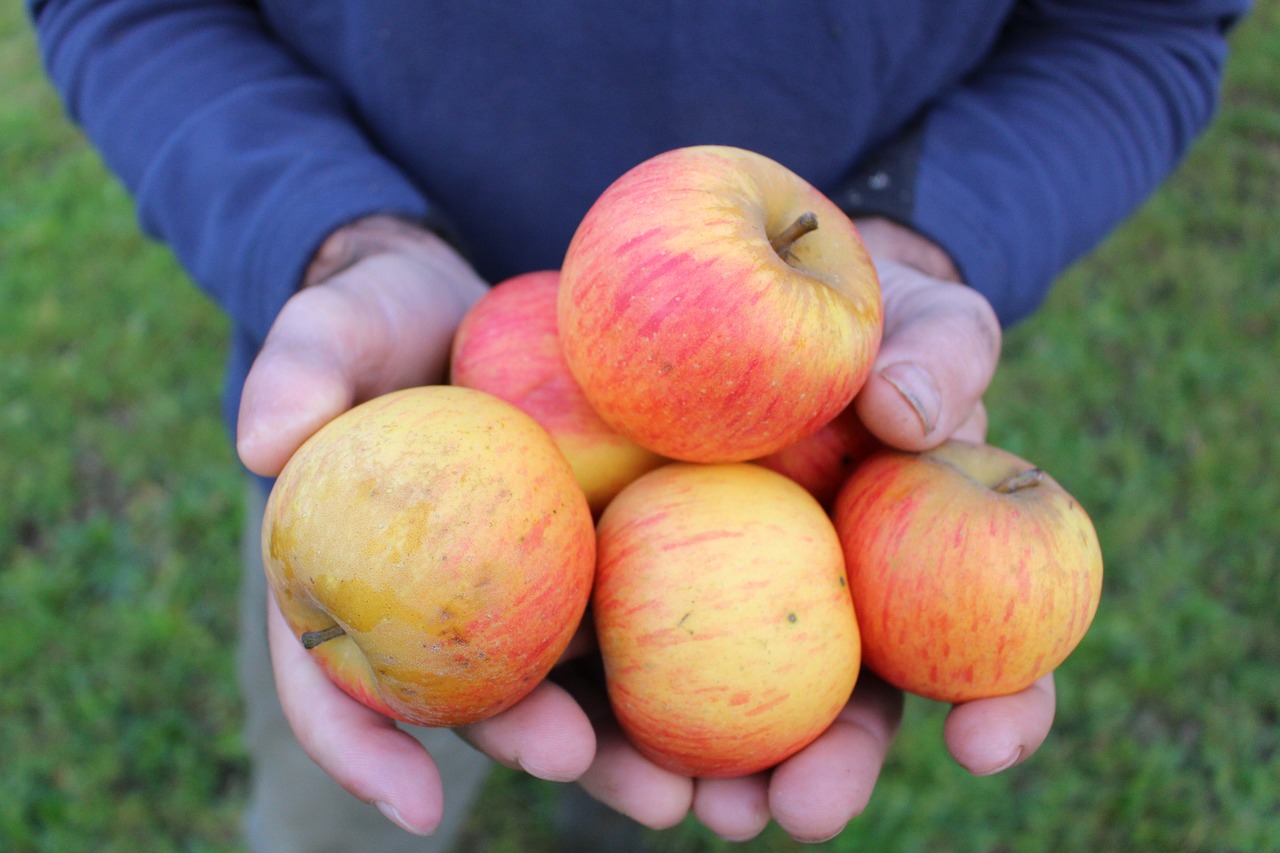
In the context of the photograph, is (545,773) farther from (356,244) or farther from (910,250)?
(910,250)

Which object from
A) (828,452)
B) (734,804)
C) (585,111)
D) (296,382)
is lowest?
(734,804)

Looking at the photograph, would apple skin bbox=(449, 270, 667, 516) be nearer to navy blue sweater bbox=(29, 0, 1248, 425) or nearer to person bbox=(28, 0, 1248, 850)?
person bbox=(28, 0, 1248, 850)

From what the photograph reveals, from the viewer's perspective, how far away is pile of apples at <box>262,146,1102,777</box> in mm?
1324

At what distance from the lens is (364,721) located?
1.47 meters

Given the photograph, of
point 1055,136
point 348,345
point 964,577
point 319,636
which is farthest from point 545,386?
point 1055,136

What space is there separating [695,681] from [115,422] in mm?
3176

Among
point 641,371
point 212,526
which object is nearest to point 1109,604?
point 641,371

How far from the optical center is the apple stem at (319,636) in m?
1.35

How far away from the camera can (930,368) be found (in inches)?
62.4

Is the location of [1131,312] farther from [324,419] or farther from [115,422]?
[115,422]

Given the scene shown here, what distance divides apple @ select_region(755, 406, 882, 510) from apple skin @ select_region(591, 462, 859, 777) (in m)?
0.24

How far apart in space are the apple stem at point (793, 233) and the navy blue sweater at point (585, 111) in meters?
0.54

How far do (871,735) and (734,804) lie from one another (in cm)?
26

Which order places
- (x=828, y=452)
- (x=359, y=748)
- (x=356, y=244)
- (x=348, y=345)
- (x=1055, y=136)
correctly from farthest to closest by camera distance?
(x=1055, y=136)
(x=356, y=244)
(x=828, y=452)
(x=348, y=345)
(x=359, y=748)
